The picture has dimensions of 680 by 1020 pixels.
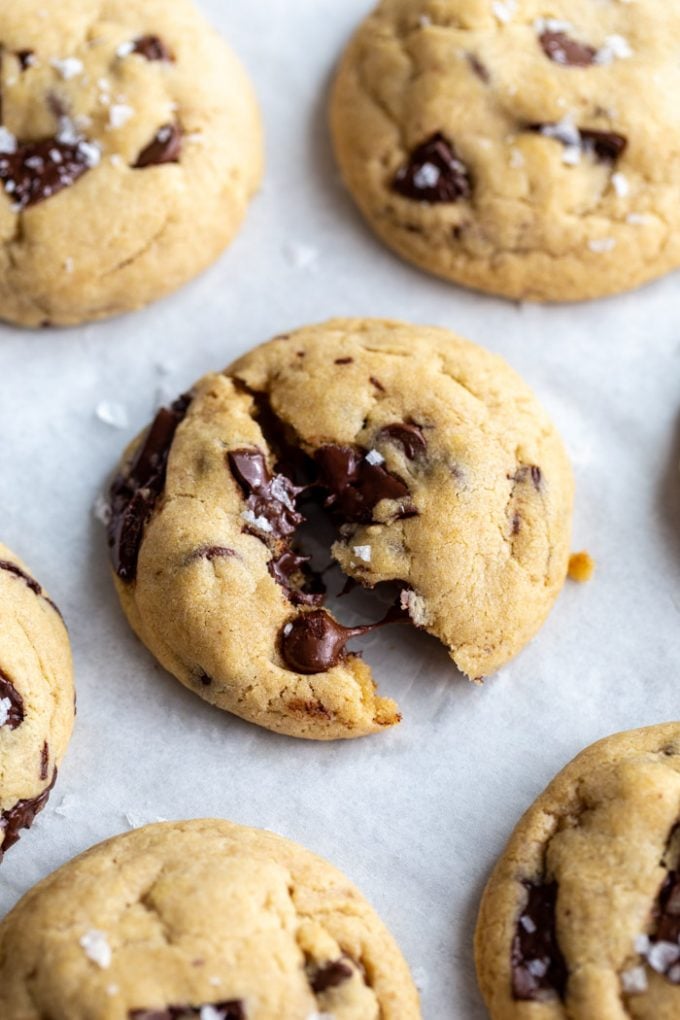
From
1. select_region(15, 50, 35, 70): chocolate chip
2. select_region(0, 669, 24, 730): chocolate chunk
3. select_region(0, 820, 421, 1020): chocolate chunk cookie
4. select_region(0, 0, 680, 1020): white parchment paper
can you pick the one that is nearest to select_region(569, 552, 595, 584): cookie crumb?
select_region(0, 0, 680, 1020): white parchment paper

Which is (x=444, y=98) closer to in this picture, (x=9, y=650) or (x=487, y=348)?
(x=487, y=348)

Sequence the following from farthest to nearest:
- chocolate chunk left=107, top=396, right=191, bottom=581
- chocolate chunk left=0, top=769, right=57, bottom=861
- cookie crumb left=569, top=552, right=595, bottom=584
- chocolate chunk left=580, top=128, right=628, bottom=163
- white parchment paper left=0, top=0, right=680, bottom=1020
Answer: chocolate chunk left=580, top=128, right=628, bottom=163, cookie crumb left=569, top=552, right=595, bottom=584, chocolate chunk left=107, top=396, right=191, bottom=581, white parchment paper left=0, top=0, right=680, bottom=1020, chocolate chunk left=0, top=769, right=57, bottom=861

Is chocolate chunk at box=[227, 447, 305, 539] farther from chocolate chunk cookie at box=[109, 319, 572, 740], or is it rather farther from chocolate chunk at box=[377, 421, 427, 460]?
chocolate chunk at box=[377, 421, 427, 460]

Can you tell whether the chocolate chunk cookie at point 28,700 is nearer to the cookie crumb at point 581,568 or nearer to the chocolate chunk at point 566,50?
the cookie crumb at point 581,568

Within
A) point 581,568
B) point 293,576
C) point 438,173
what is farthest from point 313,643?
point 438,173

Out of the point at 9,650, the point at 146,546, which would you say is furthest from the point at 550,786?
the point at 9,650

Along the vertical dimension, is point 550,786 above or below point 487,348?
below
